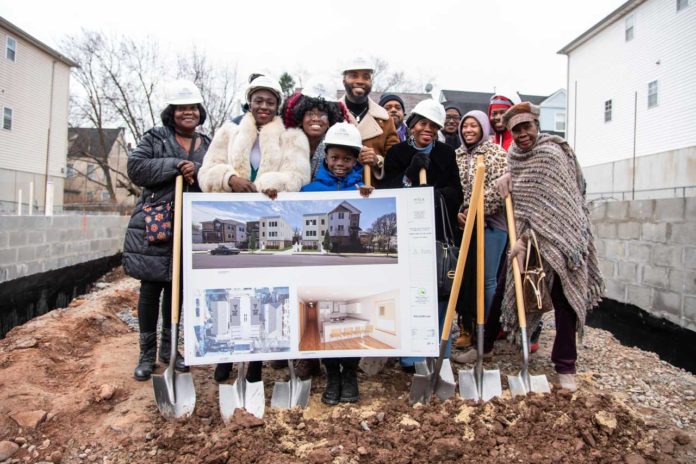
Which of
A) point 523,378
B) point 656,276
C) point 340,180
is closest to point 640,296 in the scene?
point 656,276

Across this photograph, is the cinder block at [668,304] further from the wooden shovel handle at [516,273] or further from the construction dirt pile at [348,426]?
the wooden shovel handle at [516,273]

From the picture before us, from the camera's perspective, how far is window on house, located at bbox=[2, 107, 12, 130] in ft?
74.2

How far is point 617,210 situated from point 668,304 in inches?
67.5

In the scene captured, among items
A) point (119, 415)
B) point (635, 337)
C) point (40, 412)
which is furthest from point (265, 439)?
point (635, 337)

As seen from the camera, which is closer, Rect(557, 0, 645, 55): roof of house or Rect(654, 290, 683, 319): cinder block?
Rect(654, 290, 683, 319): cinder block

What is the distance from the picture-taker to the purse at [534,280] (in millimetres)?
3275

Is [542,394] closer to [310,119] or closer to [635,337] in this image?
[310,119]

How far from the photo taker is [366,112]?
13.6 feet

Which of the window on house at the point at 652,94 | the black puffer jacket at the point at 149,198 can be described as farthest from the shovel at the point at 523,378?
Result: the window on house at the point at 652,94

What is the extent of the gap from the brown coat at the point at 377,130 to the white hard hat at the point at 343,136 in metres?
0.71

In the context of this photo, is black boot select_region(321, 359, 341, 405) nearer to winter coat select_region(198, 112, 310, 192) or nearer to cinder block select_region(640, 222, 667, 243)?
winter coat select_region(198, 112, 310, 192)

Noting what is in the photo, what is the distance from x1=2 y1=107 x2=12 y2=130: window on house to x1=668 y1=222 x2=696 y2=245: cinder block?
27123 mm

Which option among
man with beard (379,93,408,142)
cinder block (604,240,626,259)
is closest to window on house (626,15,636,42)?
cinder block (604,240,626,259)

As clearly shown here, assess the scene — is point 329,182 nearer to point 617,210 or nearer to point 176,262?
point 176,262
